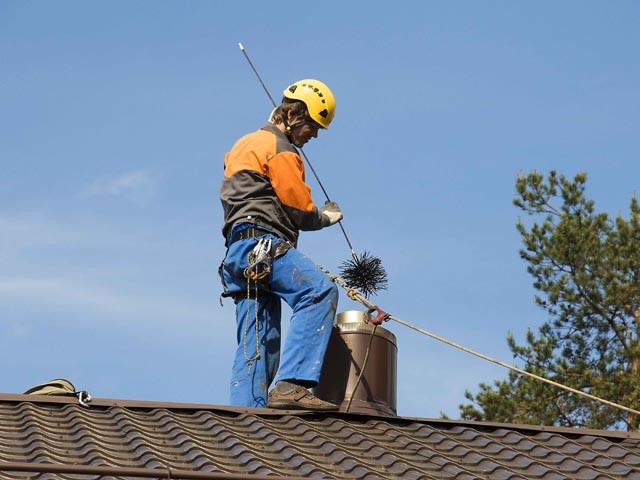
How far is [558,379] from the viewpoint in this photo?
21328 mm

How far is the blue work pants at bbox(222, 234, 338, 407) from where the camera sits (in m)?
8.55

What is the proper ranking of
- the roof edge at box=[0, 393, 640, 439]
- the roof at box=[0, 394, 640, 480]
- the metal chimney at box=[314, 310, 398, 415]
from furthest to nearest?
the metal chimney at box=[314, 310, 398, 415] < the roof edge at box=[0, 393, 640, 439] < the roof at box=[0, 394, 640, 480]

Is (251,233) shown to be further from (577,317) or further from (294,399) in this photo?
(577,317)

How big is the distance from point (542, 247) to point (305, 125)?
1389 cm

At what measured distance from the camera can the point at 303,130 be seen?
935cm

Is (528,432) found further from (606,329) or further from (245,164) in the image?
(606,329)

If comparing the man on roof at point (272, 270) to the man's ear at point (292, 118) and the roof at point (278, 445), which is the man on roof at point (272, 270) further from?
the roof at point (278, 445)

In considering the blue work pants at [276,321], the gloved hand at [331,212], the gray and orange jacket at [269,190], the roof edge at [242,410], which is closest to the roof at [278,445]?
the roof edge at [242,410]

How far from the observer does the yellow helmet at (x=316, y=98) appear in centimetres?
927

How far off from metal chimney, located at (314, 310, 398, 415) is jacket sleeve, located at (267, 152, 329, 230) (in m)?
0.73

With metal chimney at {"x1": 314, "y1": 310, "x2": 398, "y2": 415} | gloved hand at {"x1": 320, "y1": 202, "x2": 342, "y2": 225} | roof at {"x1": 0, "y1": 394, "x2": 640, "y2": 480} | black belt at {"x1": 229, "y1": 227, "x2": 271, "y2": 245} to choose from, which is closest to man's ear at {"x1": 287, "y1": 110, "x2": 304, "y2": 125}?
gloved hand at {"x1": 320, "y1": 202, "x2": 342, "y2": 225}

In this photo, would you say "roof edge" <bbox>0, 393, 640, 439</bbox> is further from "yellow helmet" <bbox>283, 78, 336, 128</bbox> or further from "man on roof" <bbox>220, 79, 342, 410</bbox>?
"yellow helmet" <bbox>283, 78, 336, 128</bbox>

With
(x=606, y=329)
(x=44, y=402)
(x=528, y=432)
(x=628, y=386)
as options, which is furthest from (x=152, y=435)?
(x=606, y=329)

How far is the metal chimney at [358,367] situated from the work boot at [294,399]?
0.42m
